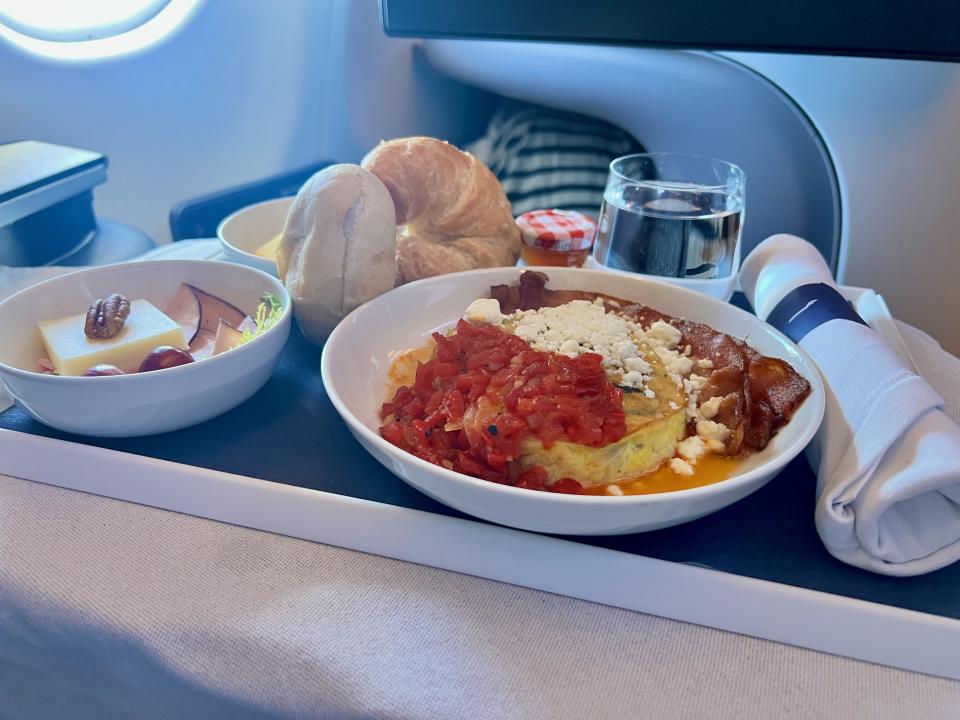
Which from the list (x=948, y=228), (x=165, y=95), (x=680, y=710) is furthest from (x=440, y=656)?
(x=165, y=95)

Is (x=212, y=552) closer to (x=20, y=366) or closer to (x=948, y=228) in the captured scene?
(x=20, y=366)

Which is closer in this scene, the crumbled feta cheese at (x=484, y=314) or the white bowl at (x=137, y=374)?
the white bowl at (x=137, y=374)

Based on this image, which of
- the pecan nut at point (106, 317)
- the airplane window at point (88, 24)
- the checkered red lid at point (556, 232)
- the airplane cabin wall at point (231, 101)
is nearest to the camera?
the pecan nut at point (106, 317)

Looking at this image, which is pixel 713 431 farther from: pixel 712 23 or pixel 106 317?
pixel 712 23

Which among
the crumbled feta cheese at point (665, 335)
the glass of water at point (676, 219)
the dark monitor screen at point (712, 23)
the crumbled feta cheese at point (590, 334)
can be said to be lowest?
Answer: the crumbled feta cheese at point (665, 335)

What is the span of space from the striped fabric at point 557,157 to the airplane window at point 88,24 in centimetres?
82

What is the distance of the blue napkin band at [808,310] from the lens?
→ 2.41ft

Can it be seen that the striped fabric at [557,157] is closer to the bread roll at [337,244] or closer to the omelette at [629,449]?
the bread roll at [337,244]

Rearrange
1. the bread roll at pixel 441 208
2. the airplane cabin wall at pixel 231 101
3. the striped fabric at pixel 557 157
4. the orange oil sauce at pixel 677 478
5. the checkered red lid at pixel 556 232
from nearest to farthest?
the orange oil sauce at pixel 677 478, the bread roll at pixel 441 208, the checkered red lid at pixel 556 232, the airplane cabin wall at pixel 231 101, the striped fabric at pixel 557 157

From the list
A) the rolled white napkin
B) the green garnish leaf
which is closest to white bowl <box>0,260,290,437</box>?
the green garnish leaf

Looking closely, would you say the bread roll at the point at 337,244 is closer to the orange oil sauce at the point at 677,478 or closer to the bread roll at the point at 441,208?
the bread roll at the point at 441,208

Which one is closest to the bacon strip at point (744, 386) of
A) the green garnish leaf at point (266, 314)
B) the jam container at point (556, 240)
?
the jam container at point (556, 240)

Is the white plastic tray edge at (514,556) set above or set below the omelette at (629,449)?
below

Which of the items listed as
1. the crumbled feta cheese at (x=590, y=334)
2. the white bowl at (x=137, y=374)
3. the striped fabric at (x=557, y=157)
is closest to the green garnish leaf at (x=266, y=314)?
the white bowl at (x=137, y=374)
